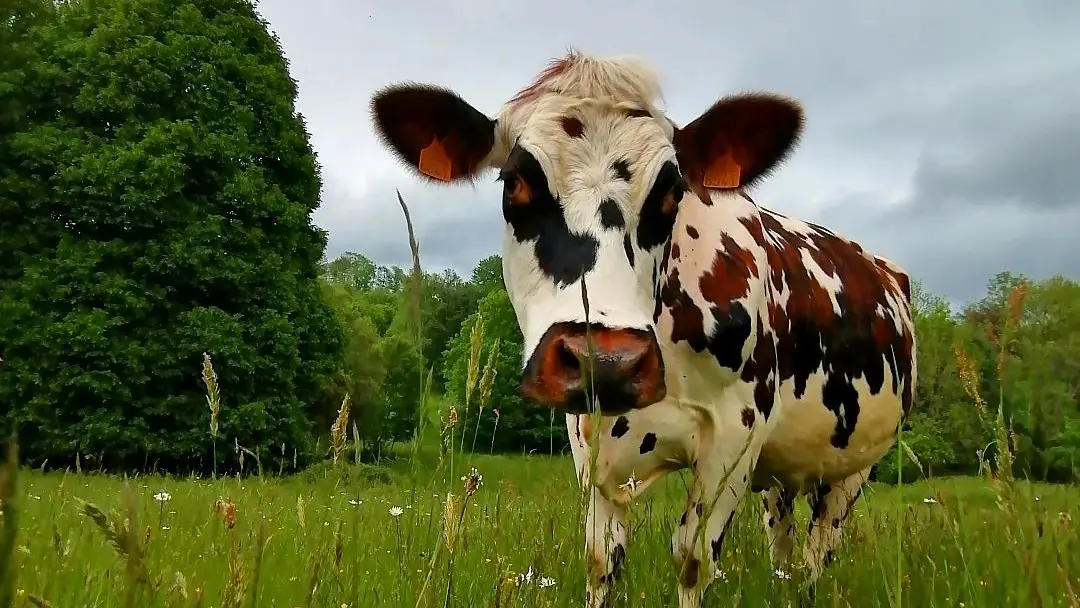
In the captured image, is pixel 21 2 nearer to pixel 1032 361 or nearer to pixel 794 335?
pixel 794 335

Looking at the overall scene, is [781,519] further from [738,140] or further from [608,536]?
[738,140]

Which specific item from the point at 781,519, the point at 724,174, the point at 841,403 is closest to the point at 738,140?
the point at 724,174

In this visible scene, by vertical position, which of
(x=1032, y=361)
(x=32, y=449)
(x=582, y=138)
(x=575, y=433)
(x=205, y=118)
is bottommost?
(x=32, y=449)

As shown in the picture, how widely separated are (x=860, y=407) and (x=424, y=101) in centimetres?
307

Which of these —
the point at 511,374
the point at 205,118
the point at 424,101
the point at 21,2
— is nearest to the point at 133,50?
the point at 205,118

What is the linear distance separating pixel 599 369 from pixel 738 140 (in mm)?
1941

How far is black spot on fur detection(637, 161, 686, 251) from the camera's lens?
9.61ft

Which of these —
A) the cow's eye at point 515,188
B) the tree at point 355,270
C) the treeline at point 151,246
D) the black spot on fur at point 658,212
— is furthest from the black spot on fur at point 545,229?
the tree at point 355,270

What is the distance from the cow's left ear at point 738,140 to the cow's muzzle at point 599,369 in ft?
4.98

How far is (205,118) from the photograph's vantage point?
1869cm

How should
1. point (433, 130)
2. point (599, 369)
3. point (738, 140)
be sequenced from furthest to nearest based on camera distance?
point (738, 140) → point (433, 130) → point (599, 369)

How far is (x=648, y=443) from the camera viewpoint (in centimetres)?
334

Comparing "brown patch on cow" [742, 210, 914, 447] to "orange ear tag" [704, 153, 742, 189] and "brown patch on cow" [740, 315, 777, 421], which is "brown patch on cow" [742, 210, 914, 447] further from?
"orange ear tag" [704, 153, 742, 189]

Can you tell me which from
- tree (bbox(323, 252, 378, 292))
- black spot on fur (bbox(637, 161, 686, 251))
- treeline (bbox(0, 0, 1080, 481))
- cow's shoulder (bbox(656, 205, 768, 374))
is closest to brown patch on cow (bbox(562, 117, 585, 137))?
black spot on fur (bbox(637, 161, 686, 251))
